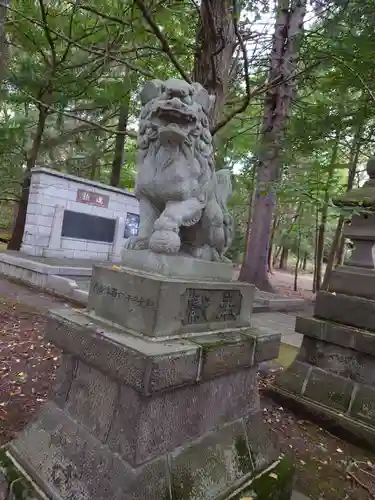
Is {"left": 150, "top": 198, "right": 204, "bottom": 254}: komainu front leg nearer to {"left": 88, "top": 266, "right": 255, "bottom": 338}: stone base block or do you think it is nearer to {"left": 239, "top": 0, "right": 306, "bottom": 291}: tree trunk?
{"left": 88, "top": 266, "right": 255, "bottom": 338}: stone base block

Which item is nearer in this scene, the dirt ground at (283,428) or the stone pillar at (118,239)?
the dirt ground at (283,428)

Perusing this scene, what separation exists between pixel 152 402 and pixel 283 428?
1957 millimetres

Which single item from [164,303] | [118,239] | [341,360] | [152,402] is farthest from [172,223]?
[118,239]

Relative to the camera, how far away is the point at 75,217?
998 cm

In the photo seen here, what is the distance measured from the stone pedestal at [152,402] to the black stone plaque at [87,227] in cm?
798

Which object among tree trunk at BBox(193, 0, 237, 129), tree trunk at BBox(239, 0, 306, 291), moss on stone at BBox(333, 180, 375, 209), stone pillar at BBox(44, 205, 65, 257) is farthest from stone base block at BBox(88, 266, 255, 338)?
stone pillar at BBox(44, 205, 65, 257)

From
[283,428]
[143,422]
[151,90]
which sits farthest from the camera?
[283,428]

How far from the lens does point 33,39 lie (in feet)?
25.6

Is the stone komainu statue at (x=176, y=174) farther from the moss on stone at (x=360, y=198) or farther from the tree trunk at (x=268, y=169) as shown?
the tree trunk at (x=268, y=169)

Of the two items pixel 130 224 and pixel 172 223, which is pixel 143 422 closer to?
pixel 172 223

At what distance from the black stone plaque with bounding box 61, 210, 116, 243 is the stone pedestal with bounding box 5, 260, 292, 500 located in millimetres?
7981

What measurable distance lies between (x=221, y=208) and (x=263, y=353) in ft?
3.58

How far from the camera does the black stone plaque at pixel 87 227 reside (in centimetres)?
978

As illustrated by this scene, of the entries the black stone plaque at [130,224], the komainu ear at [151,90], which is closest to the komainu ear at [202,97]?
the komainu ear at [151,90]
